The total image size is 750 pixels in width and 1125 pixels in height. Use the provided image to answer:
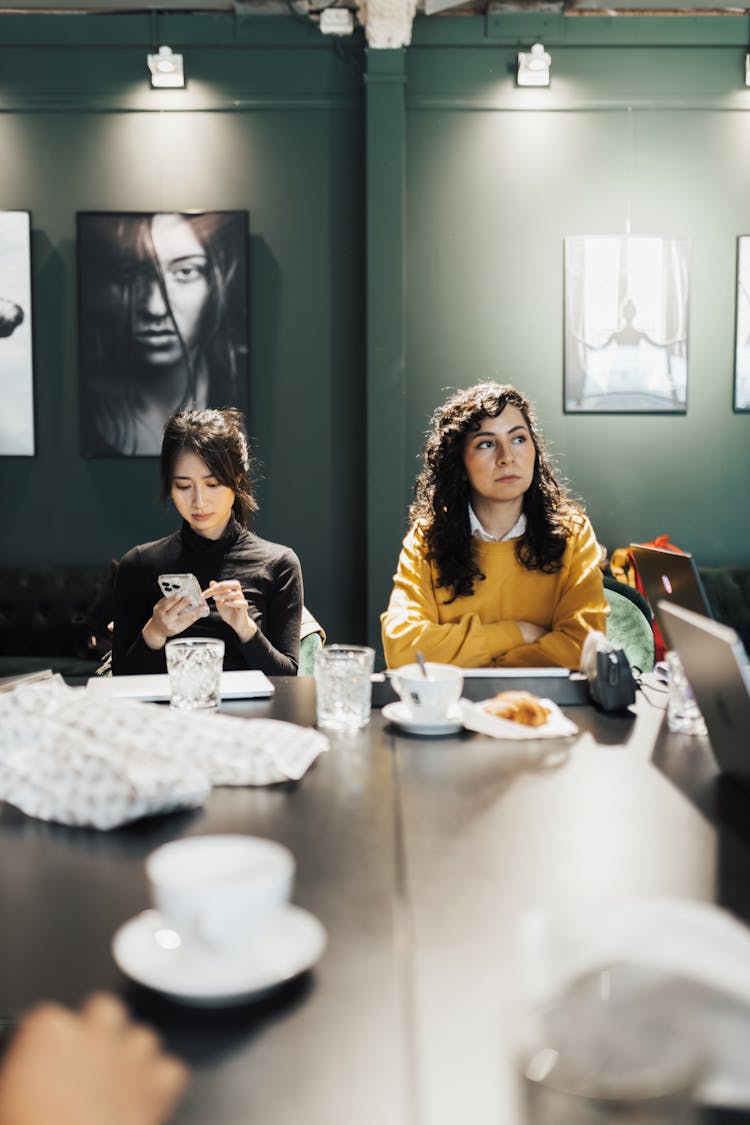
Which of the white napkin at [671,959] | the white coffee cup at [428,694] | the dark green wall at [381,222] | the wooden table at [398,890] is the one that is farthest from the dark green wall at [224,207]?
the white napkin at [671,959]

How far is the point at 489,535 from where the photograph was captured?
2650 millimetres

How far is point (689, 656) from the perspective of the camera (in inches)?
49.6

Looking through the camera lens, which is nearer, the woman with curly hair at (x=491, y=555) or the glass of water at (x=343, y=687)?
the glass of water at (x=343, y=687)

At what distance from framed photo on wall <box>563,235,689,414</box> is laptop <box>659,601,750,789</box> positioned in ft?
11.6

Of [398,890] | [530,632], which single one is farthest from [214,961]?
[530,632]

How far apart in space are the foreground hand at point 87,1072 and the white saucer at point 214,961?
0.03 m

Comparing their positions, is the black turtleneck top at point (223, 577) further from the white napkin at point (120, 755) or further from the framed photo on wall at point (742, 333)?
the framed photo on wall at point (742, 333)

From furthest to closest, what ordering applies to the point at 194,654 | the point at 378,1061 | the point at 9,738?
the point at 194,654, the point at 9,738, the point at 378,1061

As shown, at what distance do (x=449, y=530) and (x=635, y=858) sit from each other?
167 centimetres

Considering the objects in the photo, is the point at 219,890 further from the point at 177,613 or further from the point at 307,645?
the point at 307,645

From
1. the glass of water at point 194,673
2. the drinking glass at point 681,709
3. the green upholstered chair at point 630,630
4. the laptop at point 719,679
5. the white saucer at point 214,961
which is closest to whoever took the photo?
the white saucer at point 214,961

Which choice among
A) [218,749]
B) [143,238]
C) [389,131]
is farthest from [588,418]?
[218,749]

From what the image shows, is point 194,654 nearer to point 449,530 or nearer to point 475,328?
point 449,530

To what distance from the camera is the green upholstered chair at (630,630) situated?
2.53 meters
